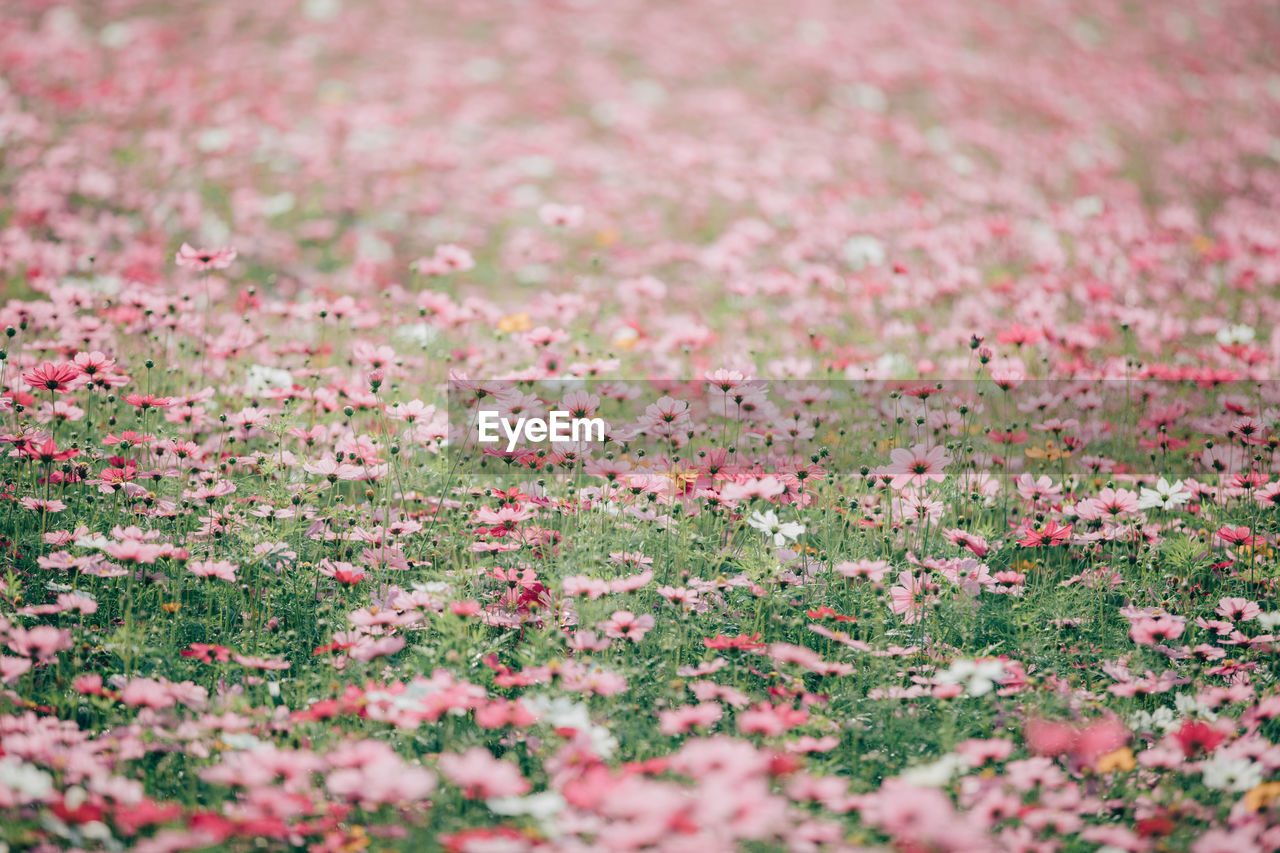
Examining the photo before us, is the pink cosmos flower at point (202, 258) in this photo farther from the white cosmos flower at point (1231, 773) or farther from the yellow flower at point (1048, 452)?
the white cosmos flower at point (1231, 773)

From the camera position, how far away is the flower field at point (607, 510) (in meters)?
1.83

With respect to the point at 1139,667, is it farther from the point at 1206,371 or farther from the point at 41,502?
the point at 41,502

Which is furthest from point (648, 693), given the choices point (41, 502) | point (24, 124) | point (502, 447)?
point (24, 124)

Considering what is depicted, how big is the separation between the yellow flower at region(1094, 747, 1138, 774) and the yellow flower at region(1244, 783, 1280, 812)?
199 mm

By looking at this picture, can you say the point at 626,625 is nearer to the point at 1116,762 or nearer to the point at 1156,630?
the point at 1116,762

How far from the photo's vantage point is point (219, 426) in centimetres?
348

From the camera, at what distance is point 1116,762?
6.15 ft

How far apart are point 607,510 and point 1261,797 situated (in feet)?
5.90

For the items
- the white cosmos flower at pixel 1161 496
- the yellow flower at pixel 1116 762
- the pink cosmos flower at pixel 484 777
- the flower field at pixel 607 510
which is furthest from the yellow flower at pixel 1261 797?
the pink cosmos flower at pixel 484 777

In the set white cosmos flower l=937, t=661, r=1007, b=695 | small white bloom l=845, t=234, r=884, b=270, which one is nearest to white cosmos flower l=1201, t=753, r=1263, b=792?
white cosmos flower l=937, t=661, r=1007, b=695

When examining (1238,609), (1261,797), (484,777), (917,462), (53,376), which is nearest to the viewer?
(484,777)

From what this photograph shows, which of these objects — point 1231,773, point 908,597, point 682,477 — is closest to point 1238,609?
point 1231,773

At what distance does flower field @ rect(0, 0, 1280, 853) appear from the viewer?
1831 millimetres

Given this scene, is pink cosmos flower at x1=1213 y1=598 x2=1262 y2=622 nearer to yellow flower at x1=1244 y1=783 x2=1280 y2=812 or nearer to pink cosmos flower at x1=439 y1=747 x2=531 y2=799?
yellow flower at x1=1244 y1=783 x2=1280 y2=812
